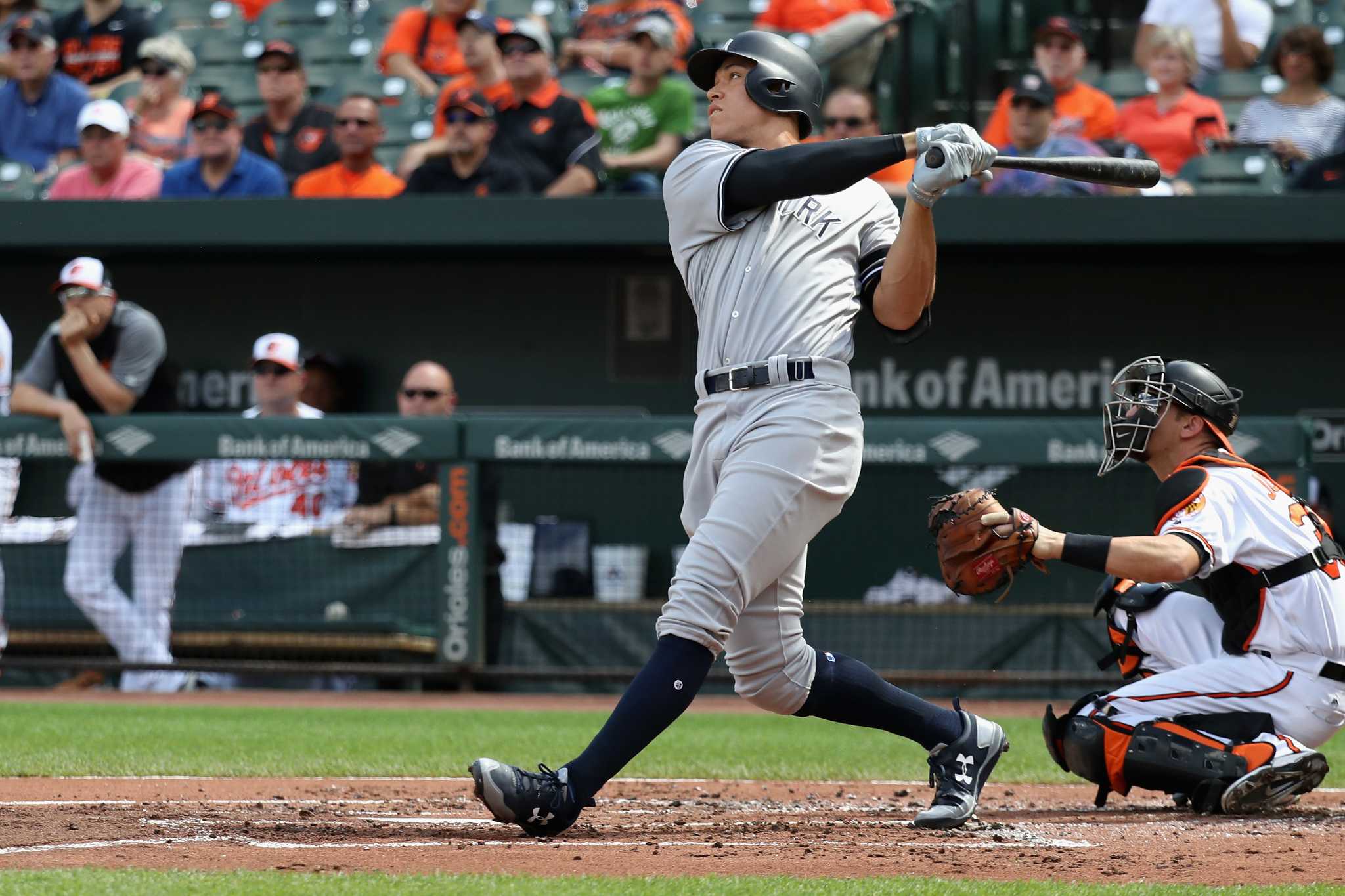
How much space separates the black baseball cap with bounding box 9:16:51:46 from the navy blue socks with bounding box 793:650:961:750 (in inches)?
314

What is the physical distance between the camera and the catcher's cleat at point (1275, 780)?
12.7 ft

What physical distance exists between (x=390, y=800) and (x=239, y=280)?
6100mm

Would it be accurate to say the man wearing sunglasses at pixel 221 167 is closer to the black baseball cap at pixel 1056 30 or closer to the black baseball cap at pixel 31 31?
the black baseball cap at pixel 31 31


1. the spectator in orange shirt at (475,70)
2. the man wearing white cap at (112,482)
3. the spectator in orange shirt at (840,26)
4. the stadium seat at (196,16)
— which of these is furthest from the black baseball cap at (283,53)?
the spectator in orange shirt at (840,26)

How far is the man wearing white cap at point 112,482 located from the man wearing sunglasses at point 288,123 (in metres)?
2.16

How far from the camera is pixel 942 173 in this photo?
10.8 feet

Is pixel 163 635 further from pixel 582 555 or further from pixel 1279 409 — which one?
pixel 1279 409

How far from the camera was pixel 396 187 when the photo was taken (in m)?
9.07

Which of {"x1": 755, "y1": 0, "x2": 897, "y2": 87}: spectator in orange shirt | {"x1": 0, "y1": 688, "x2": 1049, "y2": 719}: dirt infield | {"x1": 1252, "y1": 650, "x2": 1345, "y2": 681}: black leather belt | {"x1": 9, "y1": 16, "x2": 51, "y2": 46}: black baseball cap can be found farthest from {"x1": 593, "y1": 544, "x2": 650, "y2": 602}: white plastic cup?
{"x1": 9, "y1": 16, "x2": 51, "y2": 46}: black baseball cap

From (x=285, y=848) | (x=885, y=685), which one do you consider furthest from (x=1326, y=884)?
(x=285, y=848)

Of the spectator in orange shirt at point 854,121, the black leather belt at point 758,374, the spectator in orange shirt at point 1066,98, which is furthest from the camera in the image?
the spectator in orange shirt at point 1066,98

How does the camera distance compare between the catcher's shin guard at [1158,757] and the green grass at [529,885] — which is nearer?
the green grass at [529,885]

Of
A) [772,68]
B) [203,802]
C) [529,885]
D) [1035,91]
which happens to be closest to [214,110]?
[1035,91]

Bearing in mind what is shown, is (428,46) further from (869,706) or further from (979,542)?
(979,542)
